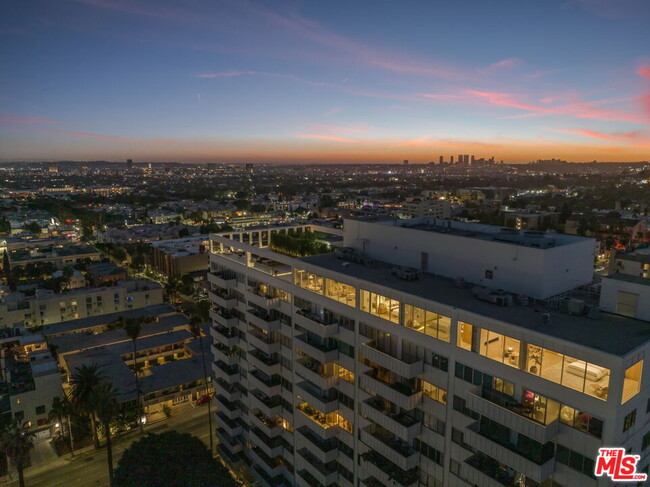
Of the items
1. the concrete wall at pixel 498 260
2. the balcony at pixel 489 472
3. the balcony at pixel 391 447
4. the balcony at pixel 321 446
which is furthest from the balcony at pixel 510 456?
the balcony at pixel 321 446

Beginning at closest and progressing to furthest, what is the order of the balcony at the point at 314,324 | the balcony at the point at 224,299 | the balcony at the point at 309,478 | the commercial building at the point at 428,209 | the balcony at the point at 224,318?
the balcony at the point at 314,324
the balcony at the point at 309,478
the balcony at the point at 224,299
the balcony at the point at 224,318
the commercial building at the point at 428,209

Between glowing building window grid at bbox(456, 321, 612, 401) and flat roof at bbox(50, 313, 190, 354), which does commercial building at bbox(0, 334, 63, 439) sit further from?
glowing building window grid at bbox(456, 321, 612, 401)

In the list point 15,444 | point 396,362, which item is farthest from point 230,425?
point 396,362

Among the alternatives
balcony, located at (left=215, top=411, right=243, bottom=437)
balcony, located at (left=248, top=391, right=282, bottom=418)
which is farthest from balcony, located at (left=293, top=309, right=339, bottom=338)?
balcony, located at (left=215, top=411, right=243, bottom=437)

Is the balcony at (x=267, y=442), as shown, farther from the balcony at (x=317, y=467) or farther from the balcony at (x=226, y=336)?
the balcony at (x=226, y=336)

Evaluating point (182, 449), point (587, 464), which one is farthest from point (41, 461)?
point (587, 464)

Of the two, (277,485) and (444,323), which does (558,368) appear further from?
(277,485)

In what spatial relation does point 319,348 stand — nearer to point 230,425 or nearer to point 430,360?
point 430,360
